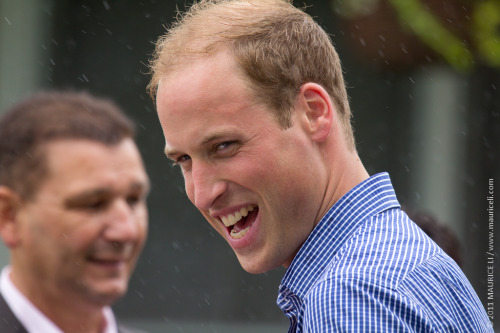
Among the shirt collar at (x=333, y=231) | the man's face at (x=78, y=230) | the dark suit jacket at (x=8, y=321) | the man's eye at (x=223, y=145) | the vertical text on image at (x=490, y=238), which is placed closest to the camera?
the man's face at (x=78, y=230)

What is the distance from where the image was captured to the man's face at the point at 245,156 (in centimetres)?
198

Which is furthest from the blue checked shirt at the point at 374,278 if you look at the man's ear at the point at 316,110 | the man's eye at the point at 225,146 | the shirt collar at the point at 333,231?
the man's eye at the point at 225,146

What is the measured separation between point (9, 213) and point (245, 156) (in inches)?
29.0

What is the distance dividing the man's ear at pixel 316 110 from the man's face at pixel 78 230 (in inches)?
28.9

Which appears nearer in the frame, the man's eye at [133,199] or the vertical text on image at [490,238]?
the man's eye at [133,199]

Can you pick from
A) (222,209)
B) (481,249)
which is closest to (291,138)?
(222,209)

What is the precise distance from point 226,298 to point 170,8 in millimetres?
2387

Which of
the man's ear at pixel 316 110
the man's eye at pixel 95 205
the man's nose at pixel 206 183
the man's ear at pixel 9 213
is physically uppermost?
the man's ear at pixel 9 213

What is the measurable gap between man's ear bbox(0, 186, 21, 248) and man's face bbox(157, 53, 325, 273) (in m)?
0.69

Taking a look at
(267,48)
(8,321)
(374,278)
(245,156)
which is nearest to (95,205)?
(8,321)

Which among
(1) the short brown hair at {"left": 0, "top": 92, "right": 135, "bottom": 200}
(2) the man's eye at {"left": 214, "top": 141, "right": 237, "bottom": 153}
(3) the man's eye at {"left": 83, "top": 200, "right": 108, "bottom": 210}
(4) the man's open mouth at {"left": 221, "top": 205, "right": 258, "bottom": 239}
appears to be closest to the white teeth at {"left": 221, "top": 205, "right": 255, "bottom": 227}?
(4) the man's open mouth at {"left": 221, "top": 205, "right": 258, "bottom": 239}

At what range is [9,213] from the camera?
4.46 feet

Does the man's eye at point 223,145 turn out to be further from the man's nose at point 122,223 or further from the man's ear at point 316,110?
the man's nose at point 122,223

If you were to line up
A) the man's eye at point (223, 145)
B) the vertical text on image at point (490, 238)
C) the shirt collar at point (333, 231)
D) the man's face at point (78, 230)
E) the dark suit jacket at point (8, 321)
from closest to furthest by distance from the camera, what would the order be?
the man's face at point (78, 230)
the dark suit jacket at point (8, 321)
the shirt collar at point (333, 231)
the man's eye at point (223, 145)
the vertical text on image at point (490, 238)
